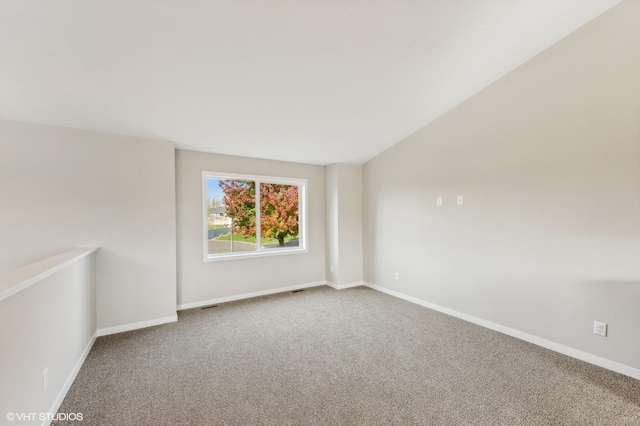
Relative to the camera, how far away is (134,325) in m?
3.27

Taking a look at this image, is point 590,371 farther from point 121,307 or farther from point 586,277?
point 121,307

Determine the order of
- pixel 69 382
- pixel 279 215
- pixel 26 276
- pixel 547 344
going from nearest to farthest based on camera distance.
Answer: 1. pixel 26 276
2. pixel 69 382
3. pixel 547 344
4. pixel 279 215

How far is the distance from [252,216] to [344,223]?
1667 mm

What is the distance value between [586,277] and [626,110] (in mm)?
1528

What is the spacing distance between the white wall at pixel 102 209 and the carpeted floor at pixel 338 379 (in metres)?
0.49

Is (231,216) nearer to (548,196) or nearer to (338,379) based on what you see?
(338,379)

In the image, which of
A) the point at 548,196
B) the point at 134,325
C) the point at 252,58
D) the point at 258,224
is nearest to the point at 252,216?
the point at 258,224

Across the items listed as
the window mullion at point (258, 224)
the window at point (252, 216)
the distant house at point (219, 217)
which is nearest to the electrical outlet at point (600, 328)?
the window at point (252, 216)

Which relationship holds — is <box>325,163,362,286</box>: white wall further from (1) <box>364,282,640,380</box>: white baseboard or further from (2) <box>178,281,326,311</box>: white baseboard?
(1) <box>364,282,640,380</box>: white baseboard

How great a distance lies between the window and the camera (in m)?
4.19

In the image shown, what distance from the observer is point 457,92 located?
3.30 m

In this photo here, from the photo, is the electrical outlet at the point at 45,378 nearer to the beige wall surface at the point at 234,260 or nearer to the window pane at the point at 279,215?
the beige wall surface at the point at 234,260

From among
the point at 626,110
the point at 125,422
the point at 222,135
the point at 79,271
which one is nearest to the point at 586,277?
the point at 626,110

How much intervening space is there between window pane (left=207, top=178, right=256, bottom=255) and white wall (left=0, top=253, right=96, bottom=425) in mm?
1707
